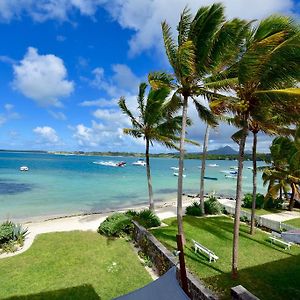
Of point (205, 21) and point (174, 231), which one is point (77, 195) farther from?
point (205, 21)

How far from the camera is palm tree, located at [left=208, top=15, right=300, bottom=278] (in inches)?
331

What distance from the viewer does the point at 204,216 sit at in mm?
19656

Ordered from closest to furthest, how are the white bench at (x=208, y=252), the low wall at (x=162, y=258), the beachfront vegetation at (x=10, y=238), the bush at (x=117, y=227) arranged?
the low wall at (x=162, y=258), the white bench at (x=208, y=252), the beachfront vegetation at (x=10, y=238), the bush at (x=117, y=227)

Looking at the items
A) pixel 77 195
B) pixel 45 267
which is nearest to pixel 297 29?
pixel 45 267

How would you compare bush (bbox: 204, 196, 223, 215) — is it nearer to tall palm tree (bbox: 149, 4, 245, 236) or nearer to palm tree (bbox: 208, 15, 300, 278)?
tall palm tree (bbox: 149, 4, 245, 236)

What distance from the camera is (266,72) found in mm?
9062

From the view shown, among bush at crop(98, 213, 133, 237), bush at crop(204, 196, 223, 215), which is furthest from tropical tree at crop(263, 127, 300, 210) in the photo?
bush at crop(98, 213, 133, 237)

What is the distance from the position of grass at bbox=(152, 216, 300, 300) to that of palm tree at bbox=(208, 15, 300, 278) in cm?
86

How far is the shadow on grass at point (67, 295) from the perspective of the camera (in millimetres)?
8609

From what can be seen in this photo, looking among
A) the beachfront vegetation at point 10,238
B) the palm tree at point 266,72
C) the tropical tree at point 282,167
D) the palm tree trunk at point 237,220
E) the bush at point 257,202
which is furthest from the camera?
the bush at point 257,202

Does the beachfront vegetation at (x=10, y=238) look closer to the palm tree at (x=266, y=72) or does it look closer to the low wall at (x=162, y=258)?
the low wall at (x=162, y=258)

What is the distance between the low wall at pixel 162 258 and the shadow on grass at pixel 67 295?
2468 mm

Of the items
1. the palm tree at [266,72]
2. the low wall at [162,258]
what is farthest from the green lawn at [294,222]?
the low wall at [162,258]

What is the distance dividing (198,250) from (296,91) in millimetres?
7964
